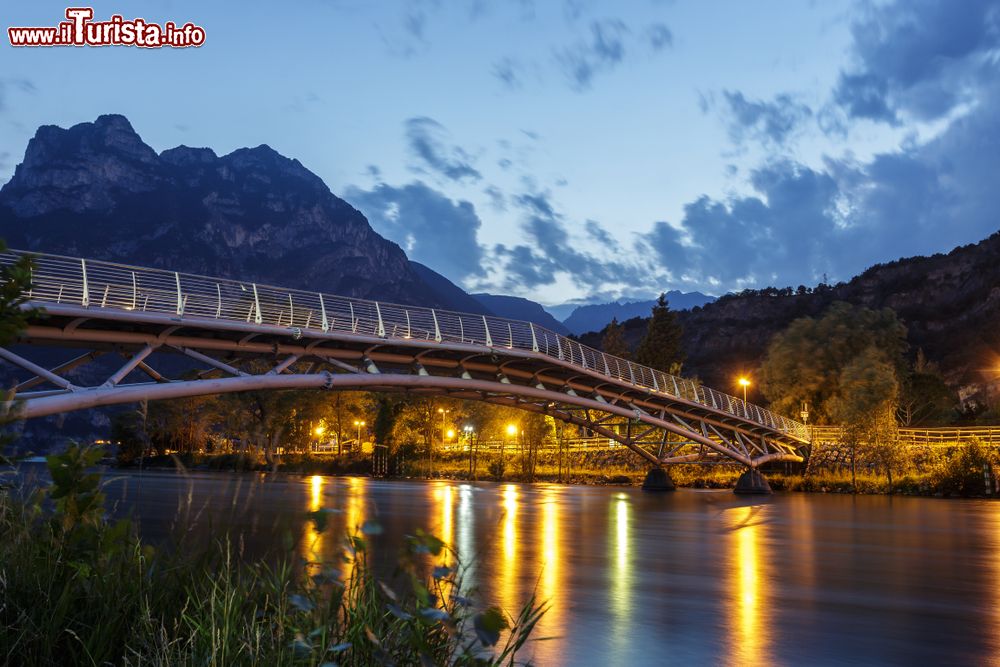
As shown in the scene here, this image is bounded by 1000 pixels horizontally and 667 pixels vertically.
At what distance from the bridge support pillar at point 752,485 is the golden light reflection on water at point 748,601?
30.0 metres

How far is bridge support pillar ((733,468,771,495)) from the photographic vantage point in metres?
53.9

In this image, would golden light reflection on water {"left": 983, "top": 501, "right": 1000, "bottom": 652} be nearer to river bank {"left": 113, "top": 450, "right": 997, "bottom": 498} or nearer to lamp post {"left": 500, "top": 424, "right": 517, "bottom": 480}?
river bank {"left": 113, "top": 450, "right": 997, "bottom": 498}

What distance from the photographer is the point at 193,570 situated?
6.37 metres

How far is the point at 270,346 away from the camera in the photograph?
102 feet

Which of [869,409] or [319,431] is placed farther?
[319,431]

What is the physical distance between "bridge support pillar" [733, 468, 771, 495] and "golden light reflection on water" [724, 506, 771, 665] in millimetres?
29978

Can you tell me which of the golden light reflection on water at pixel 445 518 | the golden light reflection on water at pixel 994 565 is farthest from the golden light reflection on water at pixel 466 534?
the golden light reflection on water at pixel 994 565

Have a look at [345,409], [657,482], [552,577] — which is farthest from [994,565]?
[345,409]

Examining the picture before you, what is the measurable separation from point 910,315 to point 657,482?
9454 centimetres

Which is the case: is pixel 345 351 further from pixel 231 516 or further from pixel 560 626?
pixel 231 516

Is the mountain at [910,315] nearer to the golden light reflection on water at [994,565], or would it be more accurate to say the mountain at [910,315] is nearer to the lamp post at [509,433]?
the lamp post at [509,433]

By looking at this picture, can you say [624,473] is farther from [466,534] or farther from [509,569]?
[509,569]

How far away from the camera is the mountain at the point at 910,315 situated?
4350 inches

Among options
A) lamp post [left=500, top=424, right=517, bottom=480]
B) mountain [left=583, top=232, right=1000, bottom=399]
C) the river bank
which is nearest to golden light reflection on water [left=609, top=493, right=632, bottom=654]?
the river bank
